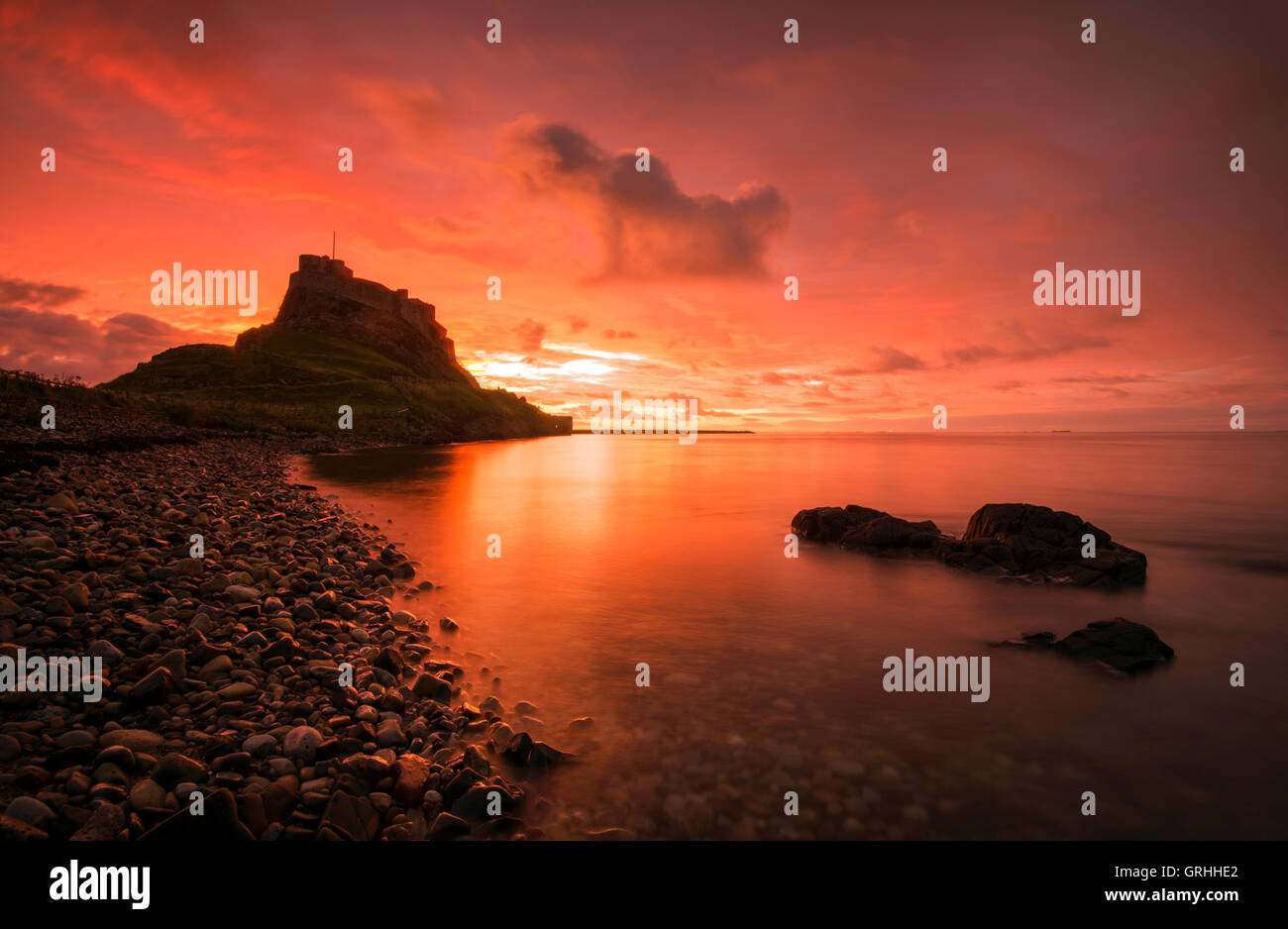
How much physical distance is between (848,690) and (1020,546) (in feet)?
37.7

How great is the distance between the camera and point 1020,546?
16.9 m

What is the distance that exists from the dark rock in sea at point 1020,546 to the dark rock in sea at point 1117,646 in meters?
5.14

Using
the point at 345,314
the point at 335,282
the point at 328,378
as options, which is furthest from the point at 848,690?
the point at 335,282

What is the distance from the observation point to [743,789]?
6.12 metres

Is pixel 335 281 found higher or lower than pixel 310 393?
higher

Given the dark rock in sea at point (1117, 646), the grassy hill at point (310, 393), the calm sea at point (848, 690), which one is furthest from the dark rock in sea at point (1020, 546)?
the grassy hill at point (310, 393)

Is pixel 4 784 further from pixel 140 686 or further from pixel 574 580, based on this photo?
pixel 574 580

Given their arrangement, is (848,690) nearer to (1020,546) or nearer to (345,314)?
(1020,546)

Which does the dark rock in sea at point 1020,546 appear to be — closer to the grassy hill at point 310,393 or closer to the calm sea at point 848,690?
the calm sea at point 848,690

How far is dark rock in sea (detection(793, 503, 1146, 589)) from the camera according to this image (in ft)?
51.8

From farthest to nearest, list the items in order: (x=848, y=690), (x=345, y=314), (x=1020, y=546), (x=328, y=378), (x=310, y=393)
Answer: (x=345, y=314), (x=328, y=378), (x=310, y=393), (x=1020, y=546), (x=848, y=690)

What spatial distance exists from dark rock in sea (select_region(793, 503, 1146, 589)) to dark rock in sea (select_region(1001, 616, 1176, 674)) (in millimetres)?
A: 5137

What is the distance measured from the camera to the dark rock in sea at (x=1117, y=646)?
989 centimetres

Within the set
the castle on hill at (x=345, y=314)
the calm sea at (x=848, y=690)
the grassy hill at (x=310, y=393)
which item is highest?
Result: the castle on hill at (x=345, y=314)
